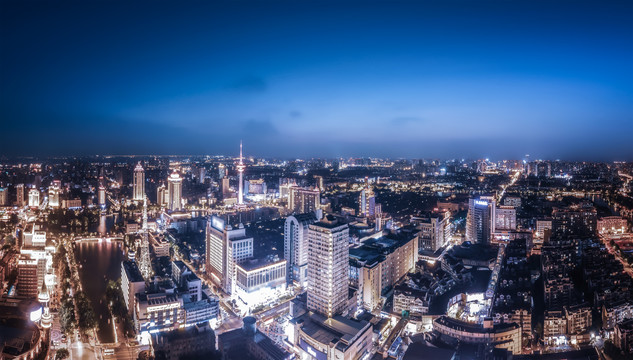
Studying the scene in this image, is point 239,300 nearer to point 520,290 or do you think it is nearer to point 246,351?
point 246,351

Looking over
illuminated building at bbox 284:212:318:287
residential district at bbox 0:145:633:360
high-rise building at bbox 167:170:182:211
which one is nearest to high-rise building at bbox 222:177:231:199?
high-rise building at bbox 167:170:182:211

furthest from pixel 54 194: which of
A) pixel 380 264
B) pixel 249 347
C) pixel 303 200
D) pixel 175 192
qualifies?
pixel 380 264

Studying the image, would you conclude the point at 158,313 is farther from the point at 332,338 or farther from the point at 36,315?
the point at 332,338

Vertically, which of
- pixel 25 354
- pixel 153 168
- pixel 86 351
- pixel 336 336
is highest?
pixel 153 168

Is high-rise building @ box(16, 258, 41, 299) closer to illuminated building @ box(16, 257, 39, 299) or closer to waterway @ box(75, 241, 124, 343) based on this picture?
illuminated building @ box(16, 257, 39, 299)

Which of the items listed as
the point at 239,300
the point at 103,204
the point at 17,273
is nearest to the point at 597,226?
the point at 239,300

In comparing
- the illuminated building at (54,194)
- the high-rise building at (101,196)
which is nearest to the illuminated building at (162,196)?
the high-rise building at (101,196)

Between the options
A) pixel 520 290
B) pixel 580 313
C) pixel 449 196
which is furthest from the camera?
pixel 449 196
